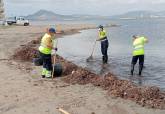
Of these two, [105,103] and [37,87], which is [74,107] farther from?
[37,87]

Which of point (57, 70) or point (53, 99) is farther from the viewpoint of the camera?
point (57, 70)

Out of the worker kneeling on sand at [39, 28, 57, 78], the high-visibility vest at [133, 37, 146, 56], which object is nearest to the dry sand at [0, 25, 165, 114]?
the worker kneeling on sand at [39, 28, 57, 78]

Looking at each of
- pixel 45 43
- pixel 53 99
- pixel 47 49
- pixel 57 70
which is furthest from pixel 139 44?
pixel 53 99

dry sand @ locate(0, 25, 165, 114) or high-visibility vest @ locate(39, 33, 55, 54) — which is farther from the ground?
high-visibility vest @ locate(39, 33, 55, 54)

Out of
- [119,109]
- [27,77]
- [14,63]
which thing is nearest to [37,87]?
[27,77]

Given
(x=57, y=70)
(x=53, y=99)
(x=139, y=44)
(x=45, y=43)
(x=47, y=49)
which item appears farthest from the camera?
(x=139, y=44)

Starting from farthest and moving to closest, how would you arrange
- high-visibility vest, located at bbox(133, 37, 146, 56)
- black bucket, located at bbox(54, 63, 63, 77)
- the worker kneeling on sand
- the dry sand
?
high-visibility vest, located at bbox(133, 37, 146, 56) → black bucket, located at bbox(54, 63, 63, 77) → the worker kneeling on sand → the dry sand

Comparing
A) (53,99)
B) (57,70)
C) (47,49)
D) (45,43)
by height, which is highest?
(45,43)

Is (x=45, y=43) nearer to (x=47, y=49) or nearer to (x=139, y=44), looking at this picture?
(x=47, y=49)

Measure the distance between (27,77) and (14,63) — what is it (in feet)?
13.6

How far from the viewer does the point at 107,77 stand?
1493cm

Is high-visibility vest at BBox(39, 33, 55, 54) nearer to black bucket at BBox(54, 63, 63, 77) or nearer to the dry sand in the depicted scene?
black bucket at BBox(54, 63, 63, 77)

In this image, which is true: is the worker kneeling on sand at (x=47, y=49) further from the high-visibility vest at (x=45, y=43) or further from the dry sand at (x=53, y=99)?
the dry sand at (x=53, y=99)

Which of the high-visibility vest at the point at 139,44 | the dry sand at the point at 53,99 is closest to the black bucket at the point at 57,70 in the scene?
the dry sand at the point at 53,99
